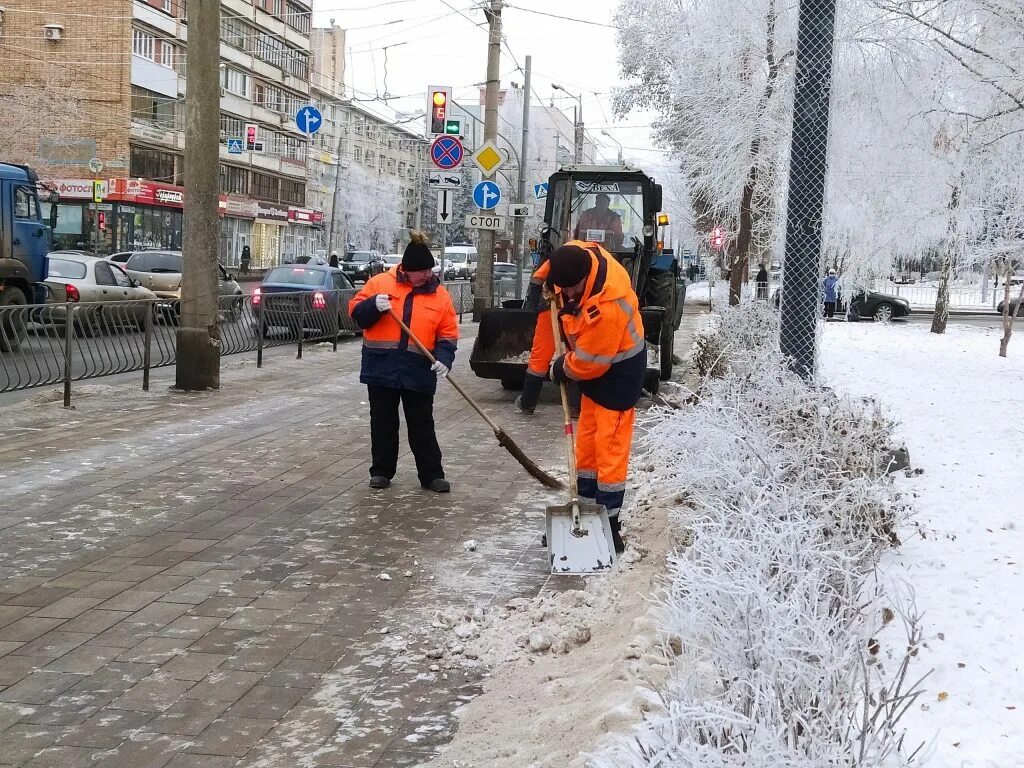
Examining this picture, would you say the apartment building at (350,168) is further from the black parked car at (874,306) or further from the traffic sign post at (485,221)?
the traffic sign post at (485,221)

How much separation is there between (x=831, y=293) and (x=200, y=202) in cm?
2117

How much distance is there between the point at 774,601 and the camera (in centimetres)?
298

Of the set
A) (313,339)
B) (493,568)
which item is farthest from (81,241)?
(493,568)

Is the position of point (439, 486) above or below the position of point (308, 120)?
below

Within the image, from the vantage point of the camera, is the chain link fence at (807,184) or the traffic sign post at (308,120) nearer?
the chain link fence at (807,184)

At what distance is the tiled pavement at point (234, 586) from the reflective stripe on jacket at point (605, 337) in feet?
3.34

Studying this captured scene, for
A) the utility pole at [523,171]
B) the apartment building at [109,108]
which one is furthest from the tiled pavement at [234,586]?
the apartment building at [109,108]

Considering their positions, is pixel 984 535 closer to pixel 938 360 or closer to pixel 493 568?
pixel 493 568

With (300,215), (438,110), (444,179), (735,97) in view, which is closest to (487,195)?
(438,110)

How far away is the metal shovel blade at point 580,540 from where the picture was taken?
18.9 feet

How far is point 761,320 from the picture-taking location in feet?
41.7

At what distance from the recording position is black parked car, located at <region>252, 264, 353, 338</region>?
56.3ft

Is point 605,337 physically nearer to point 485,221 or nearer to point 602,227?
point 602,227

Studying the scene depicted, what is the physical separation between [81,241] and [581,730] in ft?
160
